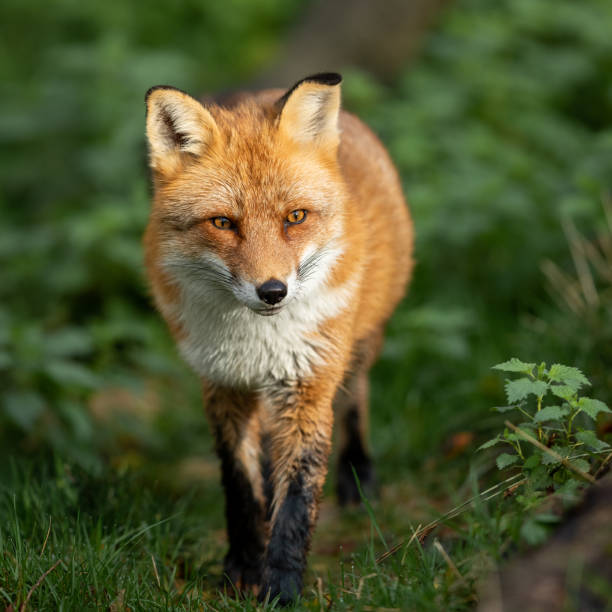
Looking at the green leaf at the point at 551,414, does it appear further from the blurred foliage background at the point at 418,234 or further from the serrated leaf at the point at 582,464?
the blurred foliage background at the point at 418,234

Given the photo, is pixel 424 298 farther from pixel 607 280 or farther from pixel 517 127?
pixel 517 127

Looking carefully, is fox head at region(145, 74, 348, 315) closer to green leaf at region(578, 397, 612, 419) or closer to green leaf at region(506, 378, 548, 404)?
green leaf at region(506, 378, 548, 404)

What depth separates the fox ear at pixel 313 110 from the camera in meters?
3.46

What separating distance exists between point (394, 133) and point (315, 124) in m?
4.57

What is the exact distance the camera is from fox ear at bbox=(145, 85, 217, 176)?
3471 mm

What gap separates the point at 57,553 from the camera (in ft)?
10.7

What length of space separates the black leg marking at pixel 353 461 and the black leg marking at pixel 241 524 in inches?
43.0

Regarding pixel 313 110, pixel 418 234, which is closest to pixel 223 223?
pixel 313 110

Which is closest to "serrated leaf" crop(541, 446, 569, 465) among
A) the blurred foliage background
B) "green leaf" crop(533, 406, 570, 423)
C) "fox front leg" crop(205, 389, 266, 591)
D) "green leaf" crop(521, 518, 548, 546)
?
"green leaf" crop(533, 406, 570, 423)

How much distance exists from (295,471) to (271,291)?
98 centimetres

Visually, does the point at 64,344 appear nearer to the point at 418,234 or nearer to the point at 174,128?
the point at 174,128

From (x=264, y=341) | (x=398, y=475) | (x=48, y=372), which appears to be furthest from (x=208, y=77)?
(x=264, y=341)

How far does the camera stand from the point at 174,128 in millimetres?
3580

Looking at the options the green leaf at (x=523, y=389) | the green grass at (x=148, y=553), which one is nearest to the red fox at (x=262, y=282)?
the green grass at (x=148, y=553)
